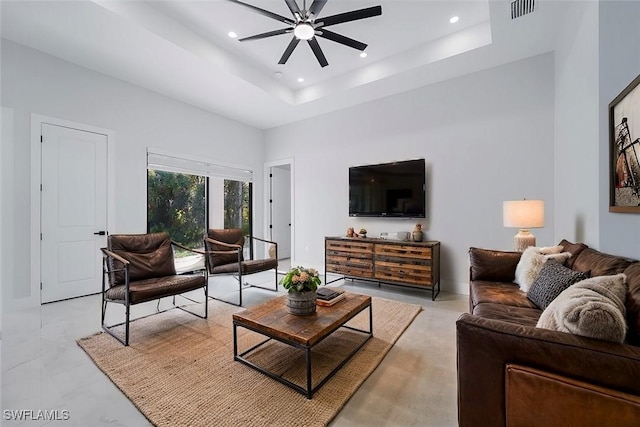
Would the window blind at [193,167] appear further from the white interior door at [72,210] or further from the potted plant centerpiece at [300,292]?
the potted plant centerpiece at [300,292]

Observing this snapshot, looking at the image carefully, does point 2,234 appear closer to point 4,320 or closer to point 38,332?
point 4,320

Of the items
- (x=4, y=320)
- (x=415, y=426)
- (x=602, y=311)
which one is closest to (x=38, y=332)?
(x=4, y=320)

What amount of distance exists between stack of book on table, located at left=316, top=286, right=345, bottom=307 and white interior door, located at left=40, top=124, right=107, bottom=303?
3337mm

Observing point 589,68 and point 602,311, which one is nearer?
point 602,311

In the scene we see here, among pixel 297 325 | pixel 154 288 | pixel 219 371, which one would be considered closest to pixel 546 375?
pixel 297 325

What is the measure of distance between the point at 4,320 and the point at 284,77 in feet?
14.9

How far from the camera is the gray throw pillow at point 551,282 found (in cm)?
162

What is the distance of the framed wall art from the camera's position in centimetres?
152

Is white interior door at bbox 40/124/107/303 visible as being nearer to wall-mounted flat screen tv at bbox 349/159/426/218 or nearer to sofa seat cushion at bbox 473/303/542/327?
wall-mounted flat screen tv at bbox 349/159/426/218

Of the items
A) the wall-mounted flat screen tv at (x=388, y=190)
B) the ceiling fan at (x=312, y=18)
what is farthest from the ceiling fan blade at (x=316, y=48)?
the wall-mounted flat screen tv at (x=388, y=190)

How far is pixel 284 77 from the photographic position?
4355 millimetres

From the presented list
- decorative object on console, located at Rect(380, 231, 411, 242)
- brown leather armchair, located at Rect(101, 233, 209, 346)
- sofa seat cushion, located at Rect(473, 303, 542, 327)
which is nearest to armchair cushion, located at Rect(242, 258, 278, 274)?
brown leather armchair, located at Rect(101, 233, 209, 346)

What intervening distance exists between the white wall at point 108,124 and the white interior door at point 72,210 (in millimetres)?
153

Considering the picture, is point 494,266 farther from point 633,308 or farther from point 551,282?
point 633,308
